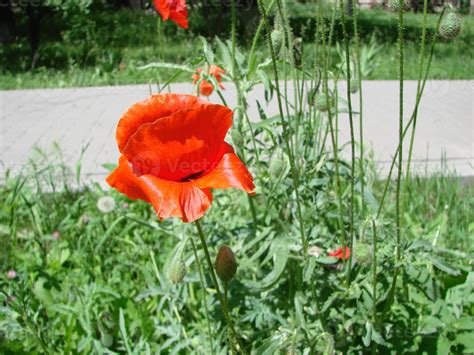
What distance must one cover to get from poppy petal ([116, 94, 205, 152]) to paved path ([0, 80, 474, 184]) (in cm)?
221

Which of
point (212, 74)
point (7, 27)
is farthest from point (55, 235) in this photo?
point (7, 27)

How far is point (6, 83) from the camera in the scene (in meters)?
6.07

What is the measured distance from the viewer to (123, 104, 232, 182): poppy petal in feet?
3.03

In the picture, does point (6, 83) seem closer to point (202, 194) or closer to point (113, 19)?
point (113, 19)

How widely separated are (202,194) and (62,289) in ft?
4.10

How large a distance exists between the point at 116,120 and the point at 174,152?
12.6 feet

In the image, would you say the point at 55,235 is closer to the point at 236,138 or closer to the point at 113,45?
the point at 236,138

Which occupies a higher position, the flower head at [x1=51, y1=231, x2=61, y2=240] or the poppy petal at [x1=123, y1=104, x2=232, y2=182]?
the poppy petal at [x1=123, y1=104, x2=232, y2=182]

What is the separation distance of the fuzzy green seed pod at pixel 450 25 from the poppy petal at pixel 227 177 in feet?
1.71

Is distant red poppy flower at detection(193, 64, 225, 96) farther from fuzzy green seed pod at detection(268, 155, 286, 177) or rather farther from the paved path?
the paved path

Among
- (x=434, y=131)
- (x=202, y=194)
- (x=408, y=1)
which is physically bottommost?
(x=434, y=131)

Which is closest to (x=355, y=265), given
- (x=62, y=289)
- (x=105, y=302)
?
(x=105, y=302)

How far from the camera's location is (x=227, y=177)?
0.93 metres

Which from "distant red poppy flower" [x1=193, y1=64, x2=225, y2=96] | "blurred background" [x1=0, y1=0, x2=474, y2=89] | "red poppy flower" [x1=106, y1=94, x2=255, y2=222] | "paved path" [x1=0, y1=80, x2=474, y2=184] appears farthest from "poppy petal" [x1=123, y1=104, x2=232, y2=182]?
"blurred background" [x1=0, y1=0, x2=474, y2=89]
